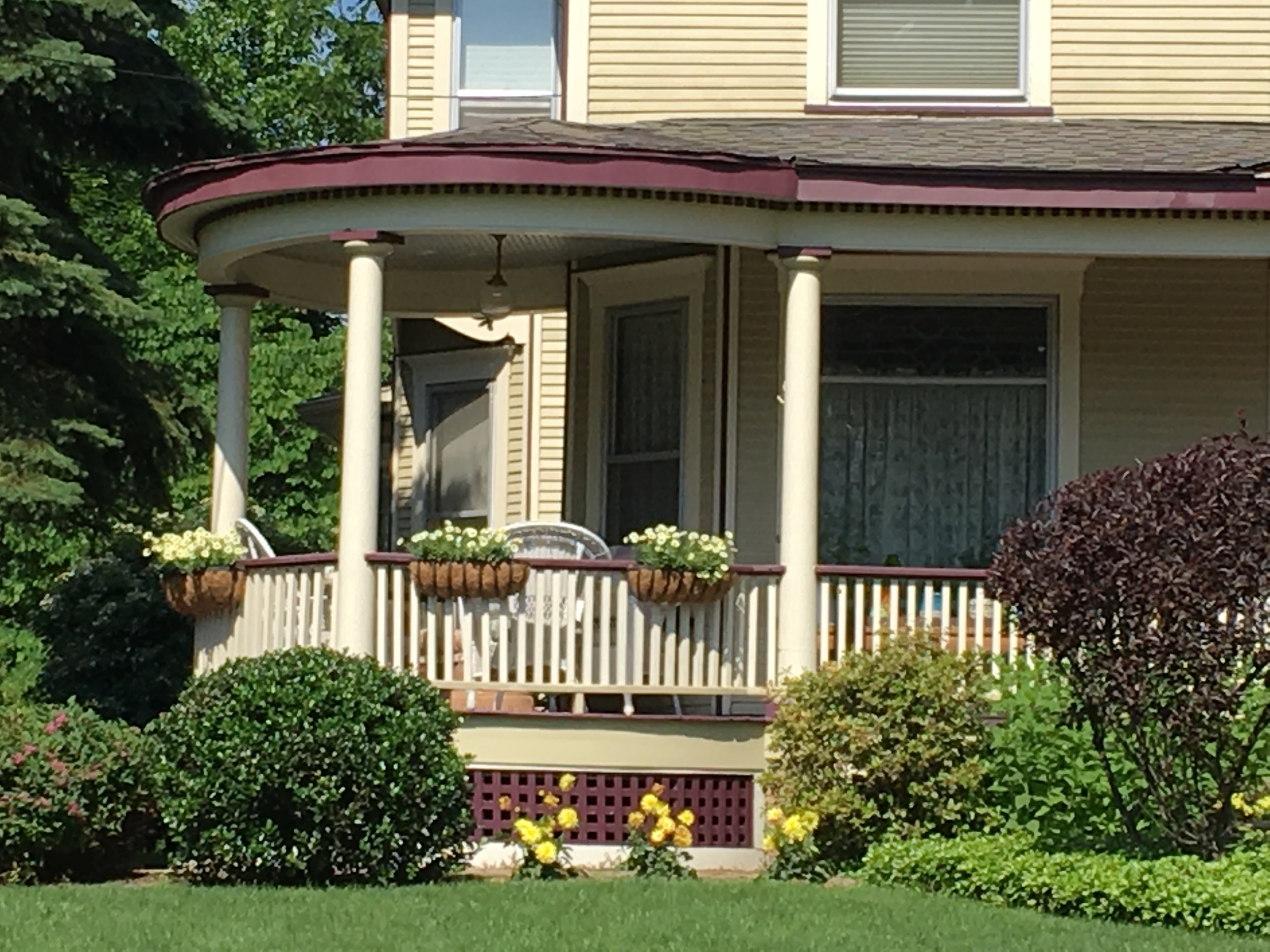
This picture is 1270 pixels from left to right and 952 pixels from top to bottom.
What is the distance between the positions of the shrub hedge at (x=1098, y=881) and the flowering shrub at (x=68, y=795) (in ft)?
13.0

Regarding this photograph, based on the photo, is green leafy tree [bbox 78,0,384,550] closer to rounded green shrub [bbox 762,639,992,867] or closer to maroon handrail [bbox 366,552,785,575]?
maroon handrail [bbox 366,552,785,575]

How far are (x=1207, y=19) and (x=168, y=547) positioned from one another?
8091 mm

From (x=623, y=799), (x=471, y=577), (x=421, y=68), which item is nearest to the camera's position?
(x=471, y=577)

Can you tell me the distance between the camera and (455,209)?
1338 cm

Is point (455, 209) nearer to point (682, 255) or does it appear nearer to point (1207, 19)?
point (682, 255)

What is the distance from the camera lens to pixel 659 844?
40.9ft

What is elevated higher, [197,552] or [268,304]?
[268,304]

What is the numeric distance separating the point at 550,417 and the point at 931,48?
3747 millimetres

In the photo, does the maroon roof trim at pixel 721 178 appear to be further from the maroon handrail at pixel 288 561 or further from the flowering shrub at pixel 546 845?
the flowering shrub at pixel 546 845

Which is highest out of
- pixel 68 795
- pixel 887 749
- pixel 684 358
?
pixel 684 358

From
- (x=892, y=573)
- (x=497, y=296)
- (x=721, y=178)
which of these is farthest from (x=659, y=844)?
(x=497, y=296)

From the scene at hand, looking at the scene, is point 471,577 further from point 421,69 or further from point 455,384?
point 421,69

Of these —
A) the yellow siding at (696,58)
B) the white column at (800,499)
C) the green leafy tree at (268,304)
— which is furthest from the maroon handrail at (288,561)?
the green leafy tree at (268,304)

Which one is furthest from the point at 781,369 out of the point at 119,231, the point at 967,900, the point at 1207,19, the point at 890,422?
the point at 119,231
